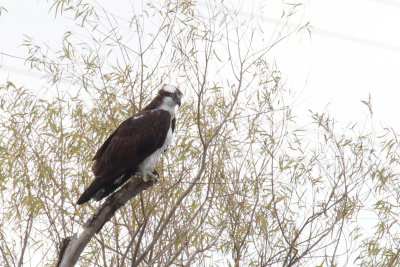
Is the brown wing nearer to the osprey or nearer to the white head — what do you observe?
the osprey

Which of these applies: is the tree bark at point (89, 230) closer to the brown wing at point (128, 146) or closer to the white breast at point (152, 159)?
the brown wing at point (128, 146)

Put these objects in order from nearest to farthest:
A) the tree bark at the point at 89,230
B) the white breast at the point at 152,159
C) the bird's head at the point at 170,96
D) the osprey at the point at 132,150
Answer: the tree bark at the point at 89,230 → the osprey at the point at 132,150 → the white breast at the point at 152,159 → the bird's head at the point at 170,96

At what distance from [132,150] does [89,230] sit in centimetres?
100

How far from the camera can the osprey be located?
18.8 ft

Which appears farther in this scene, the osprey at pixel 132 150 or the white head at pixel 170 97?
the white head at pixel 170 97

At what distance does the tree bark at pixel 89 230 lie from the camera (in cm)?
507

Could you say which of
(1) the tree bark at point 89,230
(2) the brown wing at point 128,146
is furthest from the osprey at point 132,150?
(1) the tree bark at point 89,230

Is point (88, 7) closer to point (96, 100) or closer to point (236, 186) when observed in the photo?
point (96, 100)

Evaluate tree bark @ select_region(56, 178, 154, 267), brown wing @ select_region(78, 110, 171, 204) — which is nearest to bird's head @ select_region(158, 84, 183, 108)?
brown wing @ select_region(78, 110, 171, 204)

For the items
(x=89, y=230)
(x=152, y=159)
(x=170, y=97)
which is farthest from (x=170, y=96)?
(x=89, y=230)

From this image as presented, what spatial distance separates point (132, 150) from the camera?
19.6 ft

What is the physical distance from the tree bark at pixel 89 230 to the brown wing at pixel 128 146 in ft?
0.87

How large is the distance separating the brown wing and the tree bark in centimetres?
26

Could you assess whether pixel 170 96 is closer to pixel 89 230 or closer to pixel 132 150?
pixel 132 150
